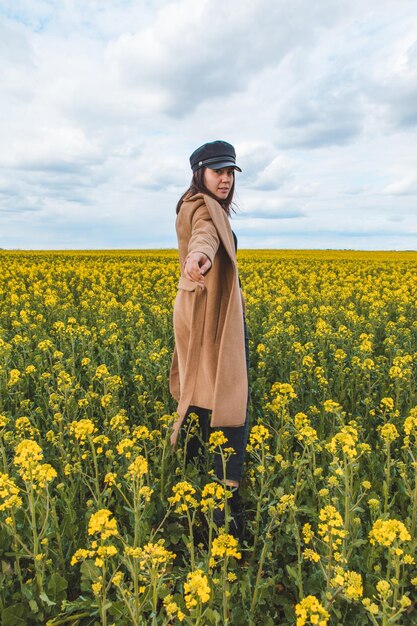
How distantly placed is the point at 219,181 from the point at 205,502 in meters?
1.75

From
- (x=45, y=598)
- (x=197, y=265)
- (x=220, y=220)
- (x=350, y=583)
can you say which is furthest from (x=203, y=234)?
(x=45, y=598)

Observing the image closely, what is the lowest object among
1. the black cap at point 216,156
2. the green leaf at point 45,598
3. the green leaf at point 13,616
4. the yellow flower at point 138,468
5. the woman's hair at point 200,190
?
the green leaf at point 13,616

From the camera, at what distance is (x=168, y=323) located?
6.54m

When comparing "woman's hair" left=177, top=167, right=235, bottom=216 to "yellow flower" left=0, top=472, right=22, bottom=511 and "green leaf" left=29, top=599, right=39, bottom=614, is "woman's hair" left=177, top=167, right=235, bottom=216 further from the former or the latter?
"green leaf" left=29, top=599, right=39, bottom=614

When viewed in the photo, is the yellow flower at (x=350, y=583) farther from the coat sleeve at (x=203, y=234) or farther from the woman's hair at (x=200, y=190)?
the woman's hair at (x=200, y=190)

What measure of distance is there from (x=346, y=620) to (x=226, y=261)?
73.9 inches

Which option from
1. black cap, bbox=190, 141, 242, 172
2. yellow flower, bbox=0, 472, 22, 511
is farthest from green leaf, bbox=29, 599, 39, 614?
black cap, bbox=190, 141, 242, 172

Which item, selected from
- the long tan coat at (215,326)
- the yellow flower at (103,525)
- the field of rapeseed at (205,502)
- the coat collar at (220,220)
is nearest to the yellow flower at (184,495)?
the field of rapeseed at (205,502)

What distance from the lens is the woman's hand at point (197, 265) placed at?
223cm

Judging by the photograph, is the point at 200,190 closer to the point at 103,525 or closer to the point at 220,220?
the point at 220,220

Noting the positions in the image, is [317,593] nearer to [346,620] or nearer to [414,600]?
[346,620]

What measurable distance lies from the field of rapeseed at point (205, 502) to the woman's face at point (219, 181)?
135 centimetres

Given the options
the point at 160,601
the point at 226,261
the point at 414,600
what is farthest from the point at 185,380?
Result: the point at 414,600

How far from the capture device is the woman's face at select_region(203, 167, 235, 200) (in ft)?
9.00
